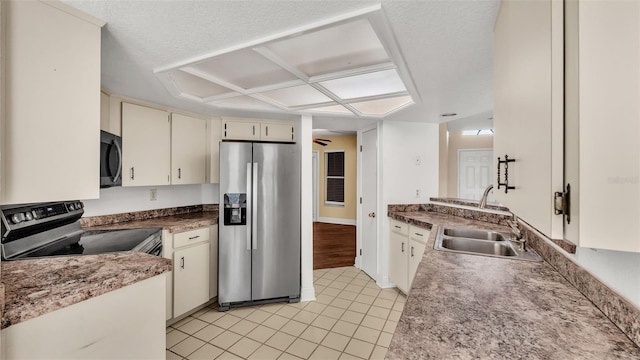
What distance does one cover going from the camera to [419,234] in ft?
9.01

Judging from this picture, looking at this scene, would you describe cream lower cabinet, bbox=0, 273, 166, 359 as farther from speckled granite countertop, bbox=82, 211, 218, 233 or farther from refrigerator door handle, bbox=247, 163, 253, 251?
refrigerator door handle, bbox=247, 163, 253, 251

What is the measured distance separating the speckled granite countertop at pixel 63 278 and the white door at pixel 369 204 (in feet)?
8.77

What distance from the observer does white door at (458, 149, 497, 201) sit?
5.55 meters

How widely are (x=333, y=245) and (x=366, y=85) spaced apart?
3.49 meters

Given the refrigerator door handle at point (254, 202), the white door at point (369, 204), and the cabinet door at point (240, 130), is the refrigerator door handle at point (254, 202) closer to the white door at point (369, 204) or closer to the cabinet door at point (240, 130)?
the cabinet door at point (240, 130)

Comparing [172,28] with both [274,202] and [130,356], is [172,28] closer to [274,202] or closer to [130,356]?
[130,356]

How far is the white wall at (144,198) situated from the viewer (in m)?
2.51

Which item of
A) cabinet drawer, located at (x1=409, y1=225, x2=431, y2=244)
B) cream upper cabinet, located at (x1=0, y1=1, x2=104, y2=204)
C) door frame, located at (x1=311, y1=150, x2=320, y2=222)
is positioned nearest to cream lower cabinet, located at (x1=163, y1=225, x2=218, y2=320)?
cream upper cabinet, located at (x1=0, y1=1, x2=104, y2=204)

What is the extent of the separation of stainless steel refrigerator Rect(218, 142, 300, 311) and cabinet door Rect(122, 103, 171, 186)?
0.59 m

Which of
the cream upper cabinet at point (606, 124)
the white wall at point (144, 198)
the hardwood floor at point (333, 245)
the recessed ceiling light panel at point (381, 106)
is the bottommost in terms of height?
the hardwood floor at point (333, 245)

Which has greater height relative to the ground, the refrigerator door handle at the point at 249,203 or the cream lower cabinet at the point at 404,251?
the refrigerator door handle at the point at 249,203

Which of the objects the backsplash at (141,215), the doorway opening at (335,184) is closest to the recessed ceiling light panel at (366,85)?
the backsplash at (141,215)

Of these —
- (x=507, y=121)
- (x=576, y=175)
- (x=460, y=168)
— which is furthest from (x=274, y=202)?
(x=460, y=168)

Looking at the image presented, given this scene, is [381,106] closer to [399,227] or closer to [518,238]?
[399,227]
